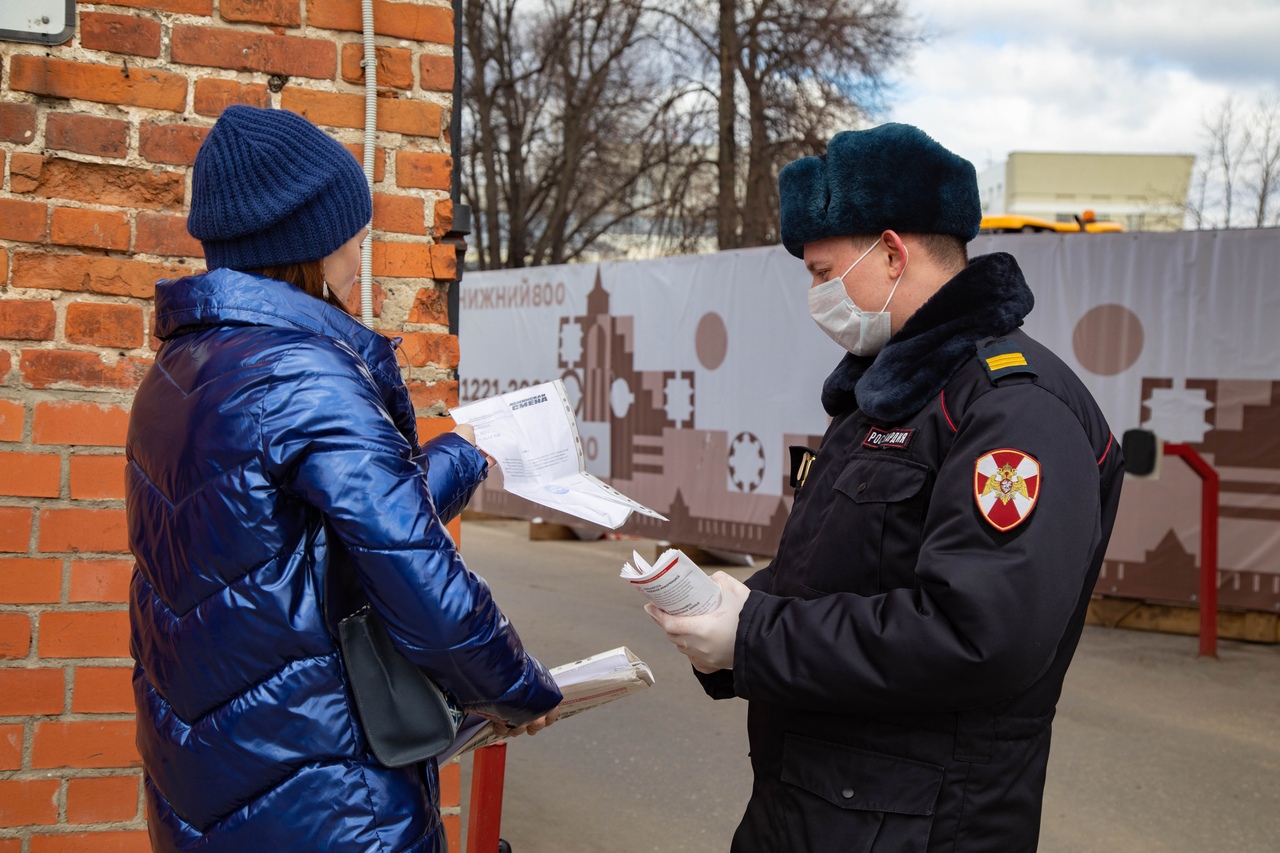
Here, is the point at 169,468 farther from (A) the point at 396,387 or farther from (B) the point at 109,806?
(B) the point at 109,806

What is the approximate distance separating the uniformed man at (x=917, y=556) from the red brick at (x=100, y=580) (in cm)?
150

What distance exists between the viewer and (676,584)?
167 centimetres

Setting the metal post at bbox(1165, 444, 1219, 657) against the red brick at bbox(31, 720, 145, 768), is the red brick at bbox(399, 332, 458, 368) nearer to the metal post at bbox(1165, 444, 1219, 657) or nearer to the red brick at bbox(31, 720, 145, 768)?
the red brick at bbox(31, 720, 145, 768)

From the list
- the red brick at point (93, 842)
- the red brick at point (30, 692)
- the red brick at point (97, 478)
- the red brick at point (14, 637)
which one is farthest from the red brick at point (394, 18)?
the red brick at point (93, 842)

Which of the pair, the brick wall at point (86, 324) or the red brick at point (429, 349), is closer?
the brick wall at point (86, 324)

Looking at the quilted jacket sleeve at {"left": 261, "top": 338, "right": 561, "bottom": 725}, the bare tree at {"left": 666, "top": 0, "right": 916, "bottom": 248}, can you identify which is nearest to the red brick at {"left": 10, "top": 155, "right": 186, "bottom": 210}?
the quilted jacket sleeve at {"left": 261, "top": 338, "right": 561, "bottom": 725}

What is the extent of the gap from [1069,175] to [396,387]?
5889cm

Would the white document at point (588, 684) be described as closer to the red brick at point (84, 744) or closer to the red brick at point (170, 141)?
the red brick at point (84, 744)

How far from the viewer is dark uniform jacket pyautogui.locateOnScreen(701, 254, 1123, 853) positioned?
1527 millimetres

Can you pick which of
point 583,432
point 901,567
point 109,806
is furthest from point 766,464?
point 901,567

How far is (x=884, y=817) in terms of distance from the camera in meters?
1.65

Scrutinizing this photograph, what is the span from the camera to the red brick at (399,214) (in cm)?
274

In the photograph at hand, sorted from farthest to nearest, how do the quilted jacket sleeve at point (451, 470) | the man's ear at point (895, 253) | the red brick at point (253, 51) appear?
the red brick at point (253, 51) < the quilted jacket sleeve at point (451, 470) < the man's ear at point (895, 253)

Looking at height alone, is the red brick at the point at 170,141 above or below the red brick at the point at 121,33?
below
